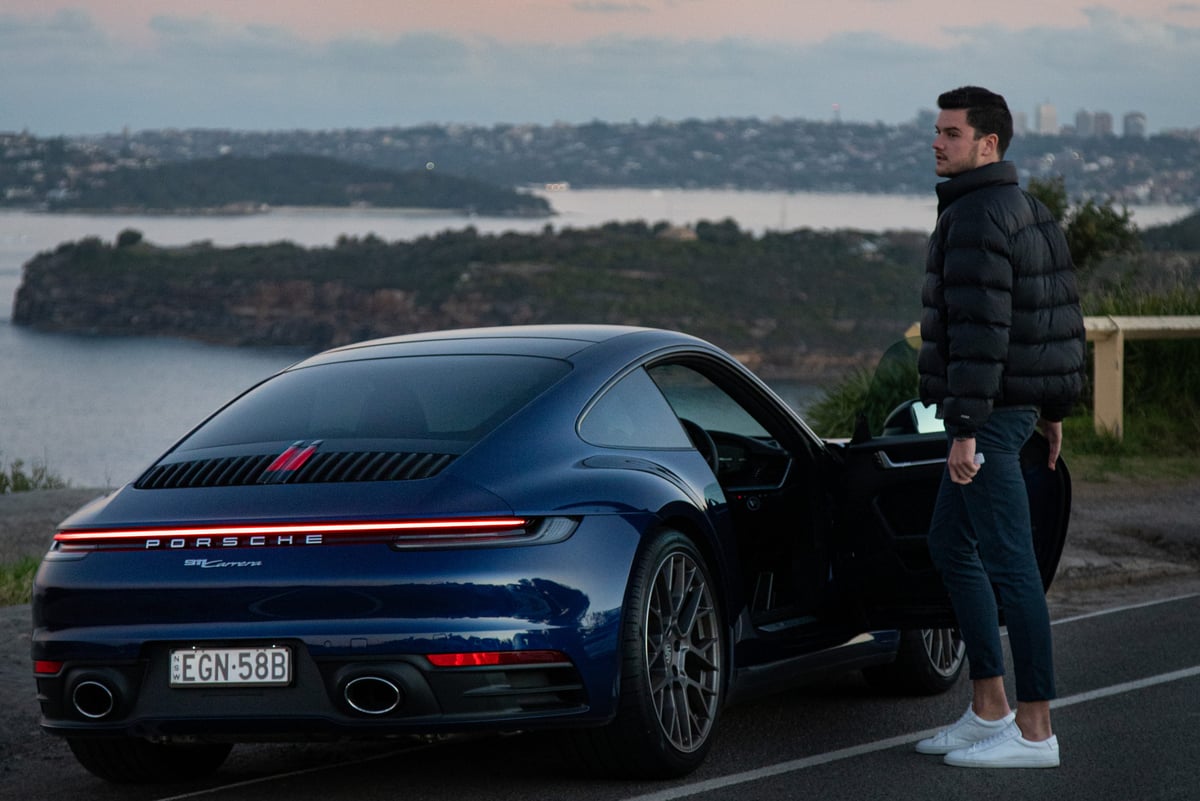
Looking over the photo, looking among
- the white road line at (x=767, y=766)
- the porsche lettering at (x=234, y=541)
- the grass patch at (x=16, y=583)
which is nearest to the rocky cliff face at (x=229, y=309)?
the grass patch at (x=16, y=583)

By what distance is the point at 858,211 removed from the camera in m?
59.9

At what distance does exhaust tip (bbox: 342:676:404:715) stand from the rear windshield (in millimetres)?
765

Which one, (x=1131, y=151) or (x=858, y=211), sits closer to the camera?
(x=1131, y=151)

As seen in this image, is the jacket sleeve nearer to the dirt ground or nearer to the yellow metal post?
the dirt ground

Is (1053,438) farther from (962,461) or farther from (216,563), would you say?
(216,563)

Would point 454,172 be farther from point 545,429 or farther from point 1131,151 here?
point 545,429

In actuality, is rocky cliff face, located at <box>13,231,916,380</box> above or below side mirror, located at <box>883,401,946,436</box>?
below

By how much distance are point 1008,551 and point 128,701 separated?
2.70 metres

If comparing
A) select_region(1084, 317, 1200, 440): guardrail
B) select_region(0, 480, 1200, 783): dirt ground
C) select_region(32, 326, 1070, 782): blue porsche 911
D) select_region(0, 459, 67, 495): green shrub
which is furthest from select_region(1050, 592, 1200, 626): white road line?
select_region(0, 459, 67, 495): green shrub

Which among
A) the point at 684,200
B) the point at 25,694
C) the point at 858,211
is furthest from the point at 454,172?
the point at 25,694

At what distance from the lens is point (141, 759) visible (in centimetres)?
572

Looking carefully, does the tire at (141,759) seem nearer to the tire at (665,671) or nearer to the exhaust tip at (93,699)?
the exhaust tip at (93,699)

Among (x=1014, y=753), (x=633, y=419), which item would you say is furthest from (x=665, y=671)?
(x=1014, y=753)

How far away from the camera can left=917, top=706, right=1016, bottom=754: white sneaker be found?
588 cm
